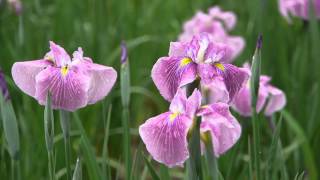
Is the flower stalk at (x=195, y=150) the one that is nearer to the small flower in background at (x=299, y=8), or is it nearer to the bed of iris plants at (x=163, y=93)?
the bed of iris plants at (x=163, y=93)

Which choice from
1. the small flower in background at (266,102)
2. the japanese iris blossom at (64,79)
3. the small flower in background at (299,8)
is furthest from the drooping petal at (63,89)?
the small flower in background at (299,8)

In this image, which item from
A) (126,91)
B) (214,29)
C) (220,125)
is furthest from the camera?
(214,29)

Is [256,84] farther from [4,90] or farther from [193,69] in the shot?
[4,90]

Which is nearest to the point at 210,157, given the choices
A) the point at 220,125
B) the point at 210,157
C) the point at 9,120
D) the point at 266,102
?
the point at 210,157

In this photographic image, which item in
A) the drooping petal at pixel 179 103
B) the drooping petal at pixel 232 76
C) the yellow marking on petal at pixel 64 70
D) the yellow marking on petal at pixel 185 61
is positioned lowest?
the drooping petal at pixel 179 103

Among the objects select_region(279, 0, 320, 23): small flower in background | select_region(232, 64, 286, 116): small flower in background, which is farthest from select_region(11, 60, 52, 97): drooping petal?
select_region(279, 0, 320, 23): small flower in background

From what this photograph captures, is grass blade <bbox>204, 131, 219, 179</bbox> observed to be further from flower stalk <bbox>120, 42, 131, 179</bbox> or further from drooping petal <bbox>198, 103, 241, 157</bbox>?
flower stalk <bbox>120, 42, 131, 179</bbox>
